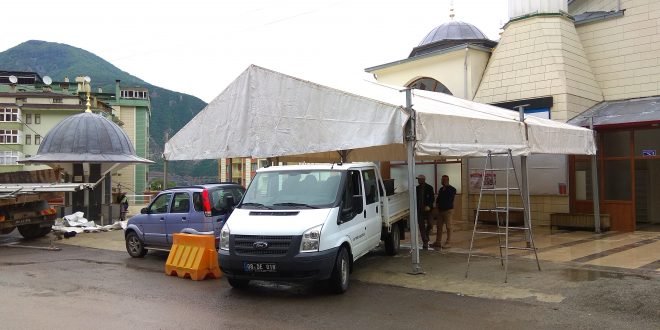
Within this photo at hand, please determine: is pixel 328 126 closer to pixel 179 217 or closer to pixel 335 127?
pixel 335 127

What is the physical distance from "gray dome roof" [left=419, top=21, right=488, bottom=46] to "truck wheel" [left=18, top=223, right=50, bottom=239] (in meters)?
18.5

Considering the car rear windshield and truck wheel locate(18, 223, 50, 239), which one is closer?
the car rear windshield

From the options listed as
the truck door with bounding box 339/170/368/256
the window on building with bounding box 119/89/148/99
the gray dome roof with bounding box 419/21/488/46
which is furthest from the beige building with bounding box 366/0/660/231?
the window on building with bounding box 119/89/148/99

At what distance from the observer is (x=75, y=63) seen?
463 ft

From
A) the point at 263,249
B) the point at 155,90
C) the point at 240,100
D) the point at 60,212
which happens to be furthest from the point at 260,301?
the point at 155,90

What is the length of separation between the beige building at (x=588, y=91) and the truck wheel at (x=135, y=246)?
11.6 m

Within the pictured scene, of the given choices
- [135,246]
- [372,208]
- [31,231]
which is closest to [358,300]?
[372,208]

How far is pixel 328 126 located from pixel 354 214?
2393 millimetres

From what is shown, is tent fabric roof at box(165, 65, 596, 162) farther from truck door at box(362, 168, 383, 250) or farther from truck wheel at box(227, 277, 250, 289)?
truck wheel at box(227, 277, 250, 289)

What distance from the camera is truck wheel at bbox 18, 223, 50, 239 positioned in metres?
17.1

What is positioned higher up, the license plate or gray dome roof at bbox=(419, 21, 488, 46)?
gray dome roof at bbox=(419, 21, 488, 46)

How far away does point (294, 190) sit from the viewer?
30.0 feet

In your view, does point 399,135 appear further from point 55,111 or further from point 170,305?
point 55,111

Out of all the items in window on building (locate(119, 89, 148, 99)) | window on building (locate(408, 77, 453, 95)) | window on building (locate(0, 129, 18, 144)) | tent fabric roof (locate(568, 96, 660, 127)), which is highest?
window on building (locate(119, 89, 148, 99))
